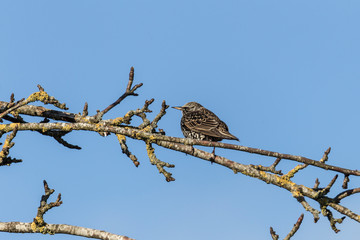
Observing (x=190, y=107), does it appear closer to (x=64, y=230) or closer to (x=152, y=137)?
(x=152, y=137)

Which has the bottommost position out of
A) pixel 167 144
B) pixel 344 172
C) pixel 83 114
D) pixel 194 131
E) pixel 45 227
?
pixel 45 227

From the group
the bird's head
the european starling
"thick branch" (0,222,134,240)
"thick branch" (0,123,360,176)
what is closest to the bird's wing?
the european starling

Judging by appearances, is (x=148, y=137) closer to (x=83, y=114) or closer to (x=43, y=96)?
(x=83, y=114)

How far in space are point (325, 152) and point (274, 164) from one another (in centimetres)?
74

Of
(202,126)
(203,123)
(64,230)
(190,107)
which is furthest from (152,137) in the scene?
(190,107)

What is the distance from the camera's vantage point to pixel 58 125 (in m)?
8.91

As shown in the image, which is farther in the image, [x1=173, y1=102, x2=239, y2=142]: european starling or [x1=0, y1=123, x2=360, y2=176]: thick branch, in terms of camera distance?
[x1=173, y1=102, x2=239, y2=142]: european starling

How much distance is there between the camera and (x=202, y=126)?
40.9ft

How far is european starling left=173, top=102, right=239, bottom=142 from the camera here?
1189cm

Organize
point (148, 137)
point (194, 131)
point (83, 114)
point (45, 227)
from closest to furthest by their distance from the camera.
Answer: point (45, 227) → point (148, 137) → point (83, 114) → point (194, 131)

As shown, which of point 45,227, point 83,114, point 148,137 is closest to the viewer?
point 45,227

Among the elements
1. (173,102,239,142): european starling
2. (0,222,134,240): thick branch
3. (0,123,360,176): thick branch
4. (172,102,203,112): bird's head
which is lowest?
(0,222,134,240): thick branch

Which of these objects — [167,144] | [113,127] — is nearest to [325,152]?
[167,144]

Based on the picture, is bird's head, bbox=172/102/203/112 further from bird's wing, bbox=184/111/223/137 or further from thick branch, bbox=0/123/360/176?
thick branch, bbox=0/123/360/176
